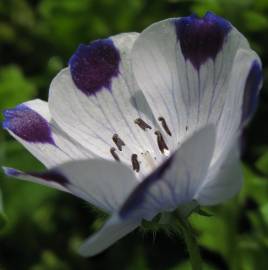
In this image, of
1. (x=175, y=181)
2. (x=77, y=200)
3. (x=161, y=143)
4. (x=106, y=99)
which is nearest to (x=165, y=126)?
(x=161, y=143)

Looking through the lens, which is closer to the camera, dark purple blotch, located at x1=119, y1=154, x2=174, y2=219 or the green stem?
dark purple blotch, located at x1=119, y1=154, x2=174, y2=219

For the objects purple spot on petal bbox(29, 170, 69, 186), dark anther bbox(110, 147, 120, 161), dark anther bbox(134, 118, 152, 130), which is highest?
purple spot on petal bbox(29, 170, 69, 186)

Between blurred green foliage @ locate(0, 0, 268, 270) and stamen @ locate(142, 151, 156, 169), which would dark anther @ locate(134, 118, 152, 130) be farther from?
blurred green foliage @ locate(0, 0, 268, 270)

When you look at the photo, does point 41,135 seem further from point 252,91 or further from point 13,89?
point 13,89

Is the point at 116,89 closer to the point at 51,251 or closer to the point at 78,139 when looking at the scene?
the point at 78,139

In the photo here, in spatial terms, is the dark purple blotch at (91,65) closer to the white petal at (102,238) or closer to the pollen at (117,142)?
the pollen at (117,142)

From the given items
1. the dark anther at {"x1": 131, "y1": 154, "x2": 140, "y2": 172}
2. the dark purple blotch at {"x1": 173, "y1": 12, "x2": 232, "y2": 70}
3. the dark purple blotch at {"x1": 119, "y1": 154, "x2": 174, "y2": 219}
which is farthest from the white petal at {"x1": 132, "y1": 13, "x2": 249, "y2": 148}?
the dark purple blotch at {"x1": 119, "y1": 154, "x2": 174, "y2": 219}

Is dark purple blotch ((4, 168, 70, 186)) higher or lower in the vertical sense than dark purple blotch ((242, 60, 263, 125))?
higher
